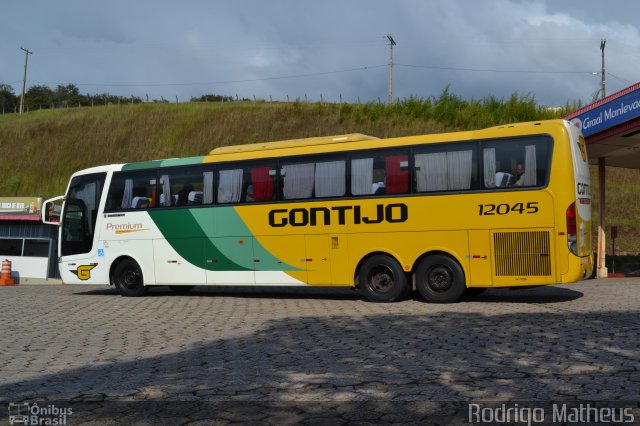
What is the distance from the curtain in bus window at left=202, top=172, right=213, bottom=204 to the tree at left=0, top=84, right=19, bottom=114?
99.7 metres

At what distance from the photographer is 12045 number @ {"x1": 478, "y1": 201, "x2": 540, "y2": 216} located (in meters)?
13.0

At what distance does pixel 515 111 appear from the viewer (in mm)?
49031

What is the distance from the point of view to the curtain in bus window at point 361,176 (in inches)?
581

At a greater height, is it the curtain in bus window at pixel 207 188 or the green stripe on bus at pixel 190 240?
the curtain in bus window at pixel 207 188

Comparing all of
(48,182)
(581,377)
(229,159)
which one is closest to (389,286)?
(229,159)

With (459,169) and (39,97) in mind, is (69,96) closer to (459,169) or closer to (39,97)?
(39,97)

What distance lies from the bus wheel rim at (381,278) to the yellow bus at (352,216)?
0.02 metres

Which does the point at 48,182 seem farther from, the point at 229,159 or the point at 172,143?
the point at 229,159

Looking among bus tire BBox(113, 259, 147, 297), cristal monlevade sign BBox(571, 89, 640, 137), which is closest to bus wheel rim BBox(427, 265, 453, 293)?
cristal monlevade sign BBox(571, 89, 640, 137)

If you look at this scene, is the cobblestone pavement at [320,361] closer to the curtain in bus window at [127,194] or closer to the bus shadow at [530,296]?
the bus shadow at [530,296]

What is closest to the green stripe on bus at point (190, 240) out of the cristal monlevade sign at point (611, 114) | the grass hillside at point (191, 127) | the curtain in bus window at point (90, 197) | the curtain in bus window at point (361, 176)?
the curtain in bus window at point (90, 197)

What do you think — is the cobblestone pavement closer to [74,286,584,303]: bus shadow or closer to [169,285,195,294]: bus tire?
[74,286,584,303]: bus shadow

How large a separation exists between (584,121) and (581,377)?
14663 mm

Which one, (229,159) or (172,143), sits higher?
(172,143)
